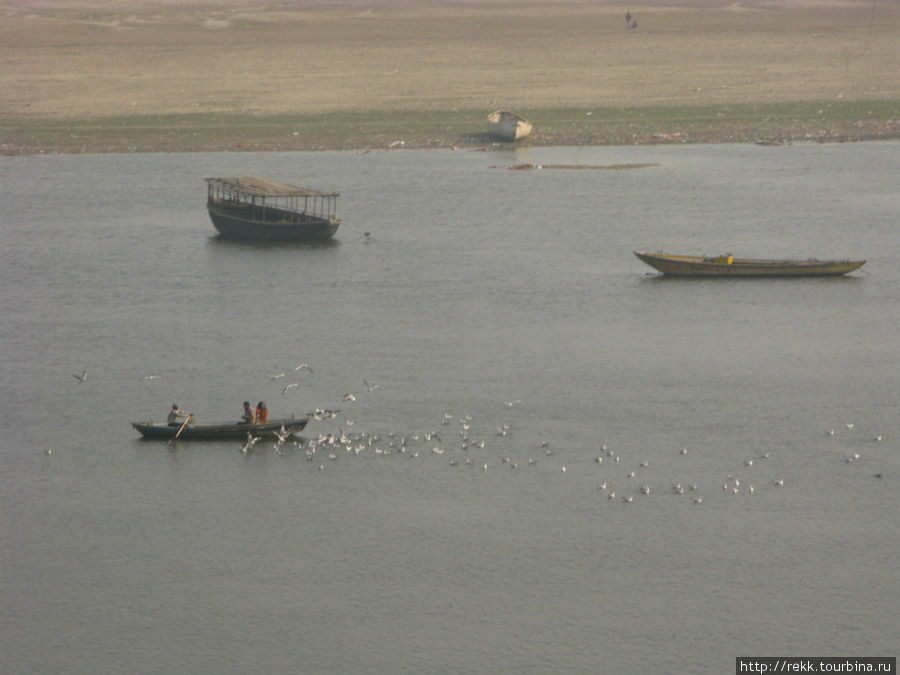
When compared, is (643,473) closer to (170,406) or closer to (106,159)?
(170,406)

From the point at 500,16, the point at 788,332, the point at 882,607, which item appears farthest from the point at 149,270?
the point at 500,16

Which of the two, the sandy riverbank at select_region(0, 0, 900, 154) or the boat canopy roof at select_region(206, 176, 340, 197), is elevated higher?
the sandy riverbank at select_region(0, 0, 900, 154)

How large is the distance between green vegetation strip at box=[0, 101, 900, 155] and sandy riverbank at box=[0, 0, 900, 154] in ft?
0.67

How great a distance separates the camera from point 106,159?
112438 mm

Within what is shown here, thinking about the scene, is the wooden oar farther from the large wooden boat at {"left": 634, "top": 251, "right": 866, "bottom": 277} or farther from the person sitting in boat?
the large wooden boat at {"left": 634, "top": 251, "right": 866, "bottom": 277}

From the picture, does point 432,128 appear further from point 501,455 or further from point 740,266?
point 501,455

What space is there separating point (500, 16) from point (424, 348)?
105 m

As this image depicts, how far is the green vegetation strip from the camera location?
110312mm

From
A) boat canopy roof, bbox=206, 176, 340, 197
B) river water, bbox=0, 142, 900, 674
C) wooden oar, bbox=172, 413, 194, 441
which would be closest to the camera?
river water, bbox=0, 142, 900, 674

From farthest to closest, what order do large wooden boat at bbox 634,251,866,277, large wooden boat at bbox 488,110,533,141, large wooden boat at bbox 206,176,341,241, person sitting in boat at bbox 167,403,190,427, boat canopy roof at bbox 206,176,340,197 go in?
1. large wooden boat at bbox 488,110,533,141
2. large wooden boat at bbox 206,176,341,241
3. boat canopy roof at bbox 206,176,340,197
4. large wooden boat at bbox 634,251,866,277
5. person sitting in boat at bbox 167,403,190,427

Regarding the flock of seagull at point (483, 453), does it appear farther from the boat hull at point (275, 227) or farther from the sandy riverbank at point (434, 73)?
the sandy riverbank at point (434, 73)

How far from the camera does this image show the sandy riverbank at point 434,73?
370 feet

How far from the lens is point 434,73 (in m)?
128

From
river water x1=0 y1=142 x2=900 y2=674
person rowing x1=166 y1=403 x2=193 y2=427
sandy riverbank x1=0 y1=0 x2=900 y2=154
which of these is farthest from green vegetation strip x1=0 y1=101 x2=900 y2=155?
person rowing x1=166 y1=403 x2=193 y2=427
